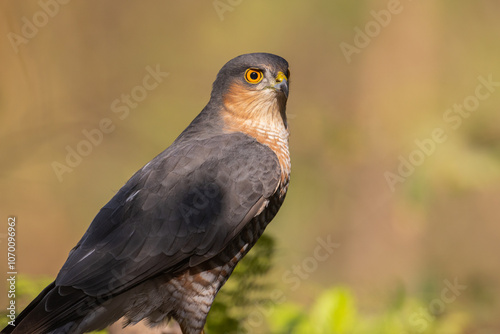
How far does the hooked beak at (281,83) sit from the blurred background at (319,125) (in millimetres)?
1640

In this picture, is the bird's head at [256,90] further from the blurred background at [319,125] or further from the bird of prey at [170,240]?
the blurred background at [319,125]

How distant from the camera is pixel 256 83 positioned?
394cm

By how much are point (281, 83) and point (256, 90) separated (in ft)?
0.58

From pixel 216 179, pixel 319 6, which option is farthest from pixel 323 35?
pixel 216 179

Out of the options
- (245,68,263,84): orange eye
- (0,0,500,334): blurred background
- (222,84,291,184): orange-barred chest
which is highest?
(245,68,263,84): orange eye

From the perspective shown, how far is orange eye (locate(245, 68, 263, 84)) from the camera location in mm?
3951

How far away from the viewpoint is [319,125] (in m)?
6.65

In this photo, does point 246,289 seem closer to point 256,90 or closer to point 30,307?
point 256,90

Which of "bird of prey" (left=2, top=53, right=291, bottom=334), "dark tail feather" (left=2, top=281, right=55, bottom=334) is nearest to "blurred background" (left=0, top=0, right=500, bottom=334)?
"bird of prey" (left=2, top=53, right=291, bottom=334)

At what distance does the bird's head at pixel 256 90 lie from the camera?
391 cm

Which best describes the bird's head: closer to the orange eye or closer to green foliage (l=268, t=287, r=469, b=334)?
the orange eye

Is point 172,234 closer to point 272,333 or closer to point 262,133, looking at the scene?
point 262,133

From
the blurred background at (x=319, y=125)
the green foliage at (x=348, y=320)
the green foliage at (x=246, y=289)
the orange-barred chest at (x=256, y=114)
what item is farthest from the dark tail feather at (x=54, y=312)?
the blurred background at (x=319, y=125)

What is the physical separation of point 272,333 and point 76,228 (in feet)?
14.2
